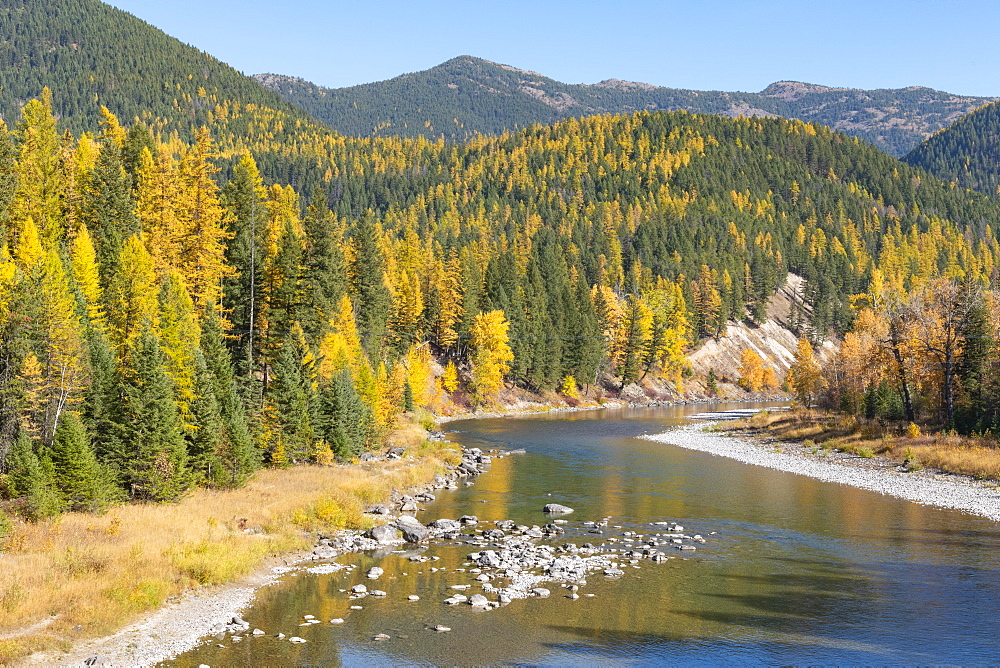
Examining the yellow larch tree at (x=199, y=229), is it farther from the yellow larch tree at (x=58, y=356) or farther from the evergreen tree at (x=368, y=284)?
the evergreen tree at (x=368, y=284)

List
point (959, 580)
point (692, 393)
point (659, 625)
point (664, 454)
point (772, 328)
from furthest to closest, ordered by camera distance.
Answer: point (772, 328)
point (692, 393)
point (664, 454)
point (959, 580)
point (659, 625)

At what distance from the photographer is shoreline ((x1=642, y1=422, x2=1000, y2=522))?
43.5 m

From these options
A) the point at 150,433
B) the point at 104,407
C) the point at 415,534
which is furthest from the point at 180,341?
the point at 415,534

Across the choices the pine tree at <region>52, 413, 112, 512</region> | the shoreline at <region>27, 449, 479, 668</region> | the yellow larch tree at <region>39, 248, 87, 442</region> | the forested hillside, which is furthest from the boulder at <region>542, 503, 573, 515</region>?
the yellow larch tree at <region>39, 248, 87, 442</region>

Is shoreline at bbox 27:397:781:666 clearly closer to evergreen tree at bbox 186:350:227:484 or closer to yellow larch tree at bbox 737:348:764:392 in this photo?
evergreen tree at bbox 186:350:227:484

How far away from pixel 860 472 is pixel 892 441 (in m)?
9.37

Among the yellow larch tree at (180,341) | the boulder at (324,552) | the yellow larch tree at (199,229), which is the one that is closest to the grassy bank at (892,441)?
the boulder at (324,552)

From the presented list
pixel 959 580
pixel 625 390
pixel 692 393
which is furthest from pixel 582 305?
pixel 959 580

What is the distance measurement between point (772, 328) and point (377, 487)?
149 m

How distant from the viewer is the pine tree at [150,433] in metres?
35.6

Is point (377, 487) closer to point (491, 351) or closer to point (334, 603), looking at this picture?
point (334, 603)

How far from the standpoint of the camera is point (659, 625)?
24.0 metres

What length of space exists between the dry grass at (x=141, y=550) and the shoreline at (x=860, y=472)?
32175 mm

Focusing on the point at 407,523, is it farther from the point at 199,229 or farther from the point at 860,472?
the point at 860,472
